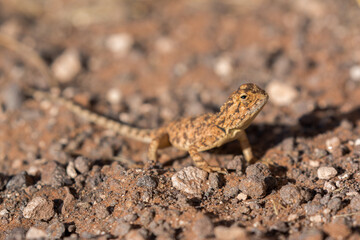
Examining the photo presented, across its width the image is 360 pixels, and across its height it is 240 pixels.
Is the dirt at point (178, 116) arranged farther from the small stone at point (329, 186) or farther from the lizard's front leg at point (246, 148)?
the lizard's front leg at point (246, 148)

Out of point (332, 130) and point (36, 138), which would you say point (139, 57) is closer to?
point (36, 138)

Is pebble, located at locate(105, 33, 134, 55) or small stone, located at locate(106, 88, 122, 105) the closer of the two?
small stone, located at locate(106, 88, 122, 105)

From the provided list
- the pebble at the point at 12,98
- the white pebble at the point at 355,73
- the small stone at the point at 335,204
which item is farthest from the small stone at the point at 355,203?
the pebble at the point at 12,98

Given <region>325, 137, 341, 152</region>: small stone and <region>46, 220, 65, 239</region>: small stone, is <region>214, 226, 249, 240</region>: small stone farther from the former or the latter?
<region>325, 137, 341, 152</region>: small stone

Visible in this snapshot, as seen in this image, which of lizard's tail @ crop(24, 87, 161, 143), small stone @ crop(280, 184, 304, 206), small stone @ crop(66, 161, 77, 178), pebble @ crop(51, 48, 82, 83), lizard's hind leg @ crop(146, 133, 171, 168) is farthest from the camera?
pebble @ crop(51, 48, 82, 83)

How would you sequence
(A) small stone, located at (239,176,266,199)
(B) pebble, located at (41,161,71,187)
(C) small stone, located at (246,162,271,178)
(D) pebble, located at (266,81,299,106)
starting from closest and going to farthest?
(A) small stone, located at (239,176,266,199)
(C) small stone, located at (246,162,271,178)
(B) pebble, located at (41,161,71,187)
(D) pebble, located at (266,81,299,106)

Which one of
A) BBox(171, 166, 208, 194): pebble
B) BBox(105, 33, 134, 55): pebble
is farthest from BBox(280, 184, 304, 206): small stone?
BBox(105, 33, 134, 55): pebble

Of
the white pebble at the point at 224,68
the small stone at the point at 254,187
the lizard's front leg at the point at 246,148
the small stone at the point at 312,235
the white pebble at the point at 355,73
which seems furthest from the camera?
the white pebble at the point at 224,68
